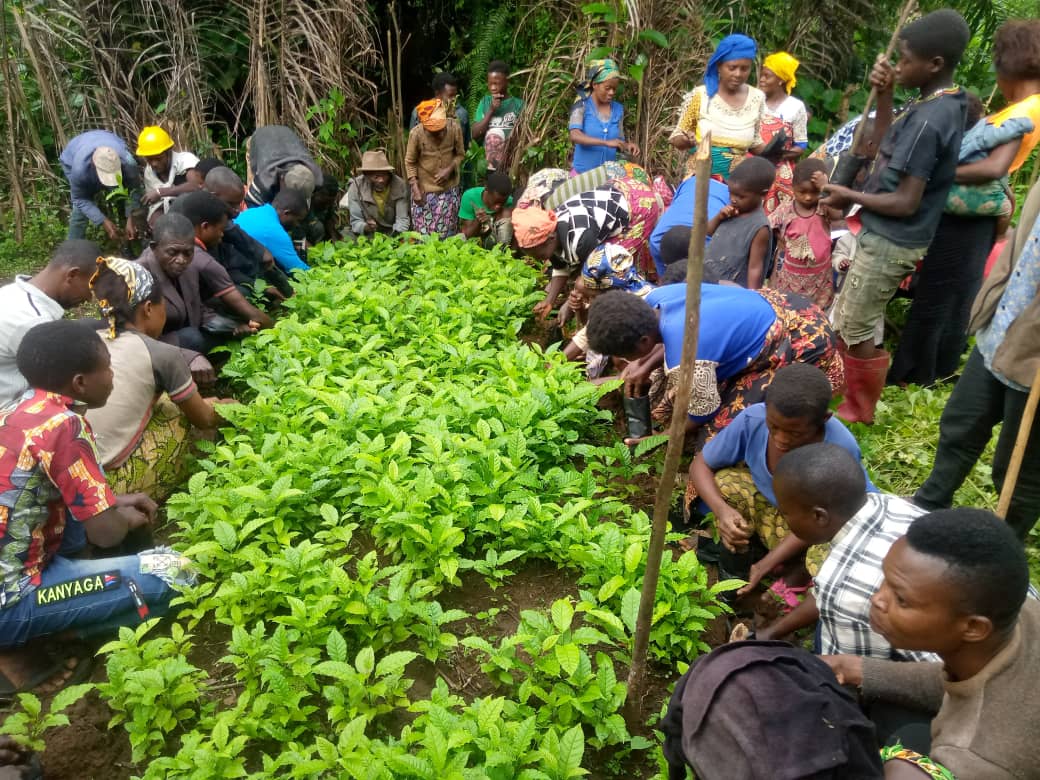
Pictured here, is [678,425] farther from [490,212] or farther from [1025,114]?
[490,212]

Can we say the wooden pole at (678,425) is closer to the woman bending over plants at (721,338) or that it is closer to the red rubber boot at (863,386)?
the woman bending over plants at (721,338)

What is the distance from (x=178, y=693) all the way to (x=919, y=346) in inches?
181

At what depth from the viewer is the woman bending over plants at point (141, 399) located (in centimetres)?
359

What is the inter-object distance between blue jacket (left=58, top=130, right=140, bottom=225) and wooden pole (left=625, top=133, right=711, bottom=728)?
6.37 m

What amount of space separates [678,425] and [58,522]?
8.03 feet

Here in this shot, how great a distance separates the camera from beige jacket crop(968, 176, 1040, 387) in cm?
287

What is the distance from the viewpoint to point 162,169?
711cm

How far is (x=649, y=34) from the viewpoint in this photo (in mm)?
6840

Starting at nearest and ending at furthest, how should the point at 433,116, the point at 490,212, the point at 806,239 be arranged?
1. the point at 806,239
2. the point at 490,212
3. the point at 433,116

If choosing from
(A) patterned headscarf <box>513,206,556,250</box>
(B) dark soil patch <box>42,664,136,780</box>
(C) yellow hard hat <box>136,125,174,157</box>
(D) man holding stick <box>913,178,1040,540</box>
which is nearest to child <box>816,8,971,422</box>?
(D) man holding stick <box>913,178,1040,540</box>

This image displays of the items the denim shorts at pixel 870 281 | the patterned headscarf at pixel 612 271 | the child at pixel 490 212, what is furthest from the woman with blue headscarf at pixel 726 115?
the child at pixel 490 212

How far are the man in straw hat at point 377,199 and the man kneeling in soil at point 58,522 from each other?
485 centimetres

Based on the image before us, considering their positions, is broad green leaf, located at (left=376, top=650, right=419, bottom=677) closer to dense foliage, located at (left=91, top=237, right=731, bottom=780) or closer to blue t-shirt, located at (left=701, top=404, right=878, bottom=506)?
dense foliage, located at (left=91, top=237, right=731, bottom=780)

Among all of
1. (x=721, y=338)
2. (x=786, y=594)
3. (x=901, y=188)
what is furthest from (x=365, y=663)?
(x=901, y=188)
